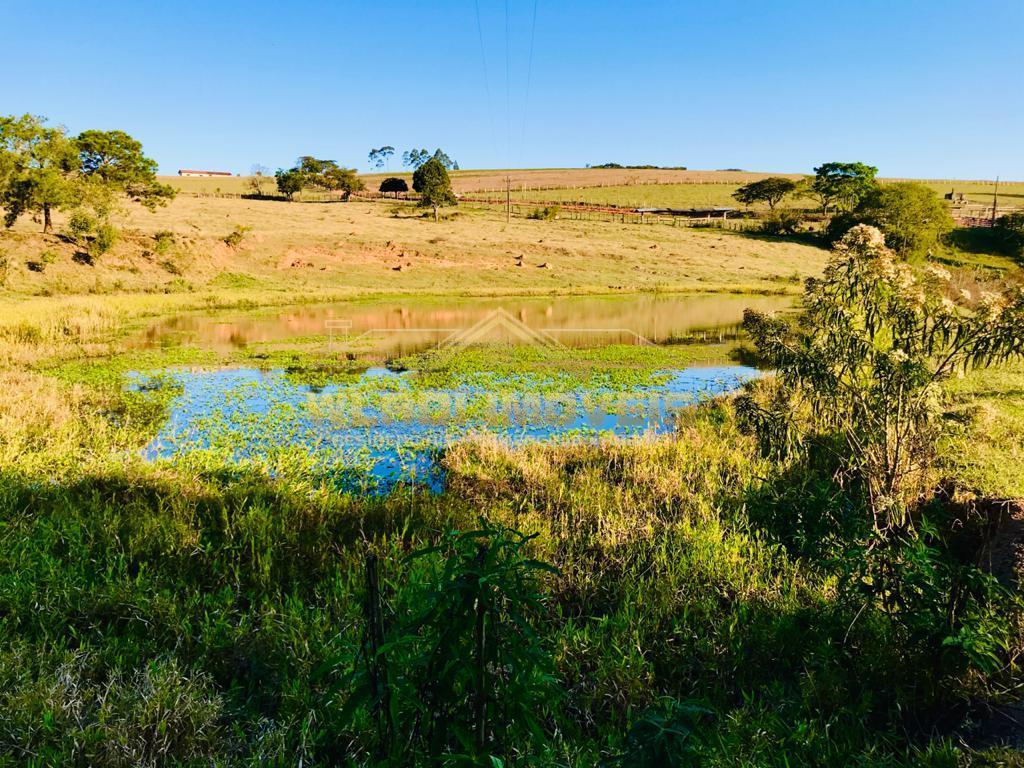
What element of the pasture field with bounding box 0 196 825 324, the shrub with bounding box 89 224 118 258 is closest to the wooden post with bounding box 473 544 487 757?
the pasture field with bounding box 0 196 825 324

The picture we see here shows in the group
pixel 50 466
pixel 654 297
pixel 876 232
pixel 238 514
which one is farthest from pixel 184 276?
pixel 876 232

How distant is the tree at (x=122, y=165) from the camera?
144ft

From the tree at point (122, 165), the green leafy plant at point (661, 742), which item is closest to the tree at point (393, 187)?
the tree at point (122, 165)

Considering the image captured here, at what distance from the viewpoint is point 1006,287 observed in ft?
21.2

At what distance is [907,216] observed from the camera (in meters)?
53.4

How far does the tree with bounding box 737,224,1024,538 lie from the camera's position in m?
6.38

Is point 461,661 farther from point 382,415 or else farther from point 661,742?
point 382,415

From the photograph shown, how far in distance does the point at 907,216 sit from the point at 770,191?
25.0 m

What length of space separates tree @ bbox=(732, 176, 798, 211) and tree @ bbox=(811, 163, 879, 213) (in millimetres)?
3017

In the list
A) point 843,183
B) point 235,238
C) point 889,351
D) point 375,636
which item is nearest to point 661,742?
point 375,636

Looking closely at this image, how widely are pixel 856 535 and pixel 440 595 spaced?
353cm

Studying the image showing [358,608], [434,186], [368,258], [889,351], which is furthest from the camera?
[434,186]

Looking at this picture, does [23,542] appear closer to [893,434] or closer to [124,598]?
[124,598]

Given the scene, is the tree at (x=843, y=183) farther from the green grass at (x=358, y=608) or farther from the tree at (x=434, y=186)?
the green grass at (x=358, y=608)
